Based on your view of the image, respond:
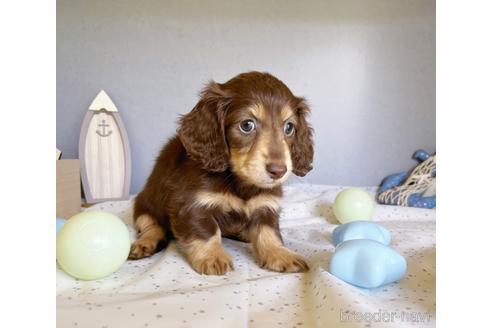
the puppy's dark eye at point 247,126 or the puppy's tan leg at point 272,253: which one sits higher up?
the puppy's dark eye at point 247,126

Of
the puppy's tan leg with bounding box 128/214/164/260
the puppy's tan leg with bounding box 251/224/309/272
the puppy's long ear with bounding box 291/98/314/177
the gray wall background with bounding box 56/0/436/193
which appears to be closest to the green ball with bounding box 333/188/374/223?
the puppy's long ear with bounding box 291/98/314/177

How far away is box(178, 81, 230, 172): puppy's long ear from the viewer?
1.44 m

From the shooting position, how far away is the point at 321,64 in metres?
3.54

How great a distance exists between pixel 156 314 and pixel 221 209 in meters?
0.57

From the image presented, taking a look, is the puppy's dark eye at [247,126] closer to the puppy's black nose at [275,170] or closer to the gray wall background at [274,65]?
the puppy's black nose at [275,170]

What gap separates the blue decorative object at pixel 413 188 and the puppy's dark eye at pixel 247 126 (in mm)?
1867

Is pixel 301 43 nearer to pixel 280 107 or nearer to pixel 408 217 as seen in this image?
pixel 408 217

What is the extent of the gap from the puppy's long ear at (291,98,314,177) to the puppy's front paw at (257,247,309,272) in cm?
36

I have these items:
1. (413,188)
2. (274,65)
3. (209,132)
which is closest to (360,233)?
(209,132)

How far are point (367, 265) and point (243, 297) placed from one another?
1.29 feet

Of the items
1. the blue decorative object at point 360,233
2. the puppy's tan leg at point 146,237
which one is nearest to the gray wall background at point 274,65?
the puppy's tan leg at point 146,237

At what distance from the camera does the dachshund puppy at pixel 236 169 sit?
137cm

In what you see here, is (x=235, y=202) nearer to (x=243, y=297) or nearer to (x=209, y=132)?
(x=209, y=132)
